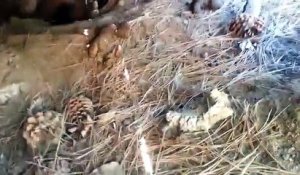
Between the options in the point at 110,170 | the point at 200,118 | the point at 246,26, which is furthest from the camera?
the point at 246,26

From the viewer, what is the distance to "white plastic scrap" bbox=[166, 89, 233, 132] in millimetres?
1454

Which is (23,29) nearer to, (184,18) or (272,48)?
(184,18)

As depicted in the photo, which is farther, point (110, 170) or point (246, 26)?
point (246, 26)

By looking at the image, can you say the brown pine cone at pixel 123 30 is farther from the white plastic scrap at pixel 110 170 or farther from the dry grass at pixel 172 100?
the white plastic scrap at pixel 110 170

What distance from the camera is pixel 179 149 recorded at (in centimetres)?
140

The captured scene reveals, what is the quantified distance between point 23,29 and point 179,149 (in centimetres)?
82

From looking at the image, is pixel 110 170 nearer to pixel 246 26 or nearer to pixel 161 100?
pixel 161 100

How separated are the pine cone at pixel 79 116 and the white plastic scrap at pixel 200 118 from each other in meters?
0.24

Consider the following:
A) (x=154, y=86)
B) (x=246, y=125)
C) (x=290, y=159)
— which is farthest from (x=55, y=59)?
(x=290, y=159)

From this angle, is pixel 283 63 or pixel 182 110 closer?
pixel 182 110

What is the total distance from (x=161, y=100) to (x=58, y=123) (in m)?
0.33

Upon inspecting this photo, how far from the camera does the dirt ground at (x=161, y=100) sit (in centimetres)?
138

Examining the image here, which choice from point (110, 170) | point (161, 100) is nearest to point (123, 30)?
point (161, 100)

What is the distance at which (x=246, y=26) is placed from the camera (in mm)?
1778
